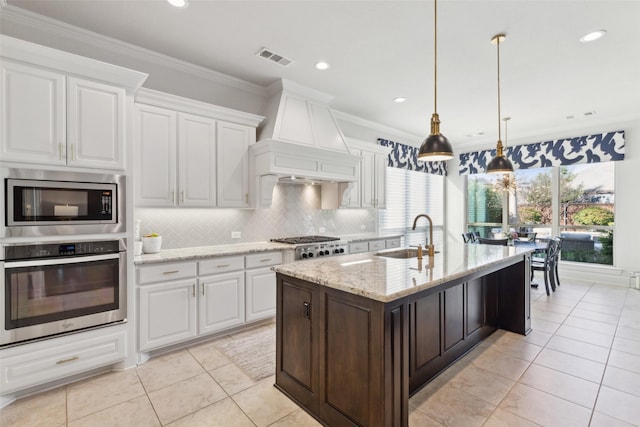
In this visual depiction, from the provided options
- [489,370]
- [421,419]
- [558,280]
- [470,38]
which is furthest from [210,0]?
[558,280]

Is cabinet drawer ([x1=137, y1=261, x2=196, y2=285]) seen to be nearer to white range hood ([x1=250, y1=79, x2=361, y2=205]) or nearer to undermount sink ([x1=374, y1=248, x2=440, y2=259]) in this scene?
white range hood ([x1=250, y1=79, x2=361, y2=205])

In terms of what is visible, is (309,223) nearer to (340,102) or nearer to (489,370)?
(340,102)

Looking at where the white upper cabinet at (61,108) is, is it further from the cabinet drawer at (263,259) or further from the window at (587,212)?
the window at (587,212)

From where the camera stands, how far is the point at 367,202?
5352mm

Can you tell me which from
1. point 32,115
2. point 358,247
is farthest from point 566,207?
point 32,115

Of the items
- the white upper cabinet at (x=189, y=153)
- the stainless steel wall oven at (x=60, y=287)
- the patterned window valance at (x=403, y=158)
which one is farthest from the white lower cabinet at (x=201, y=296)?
the patterned window valance at (x=403, y=158)

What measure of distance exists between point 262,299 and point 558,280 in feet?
17.3

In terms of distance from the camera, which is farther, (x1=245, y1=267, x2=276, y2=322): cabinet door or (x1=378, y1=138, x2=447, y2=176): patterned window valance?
(x1=378, y1=138, x2=447, y2=176): patterned window valance

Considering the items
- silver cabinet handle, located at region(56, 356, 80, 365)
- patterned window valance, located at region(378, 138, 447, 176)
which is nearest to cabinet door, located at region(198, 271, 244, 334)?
silver cabinet handle, located at region(56, 356, 80, 365)

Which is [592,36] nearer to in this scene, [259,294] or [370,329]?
[370,329]

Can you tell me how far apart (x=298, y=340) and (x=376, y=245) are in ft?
9.82

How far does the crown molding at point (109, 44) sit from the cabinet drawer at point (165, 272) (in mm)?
2204

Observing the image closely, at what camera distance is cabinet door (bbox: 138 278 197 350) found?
281 cm

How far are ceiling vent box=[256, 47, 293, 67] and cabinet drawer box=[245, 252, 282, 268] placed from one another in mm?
2173
